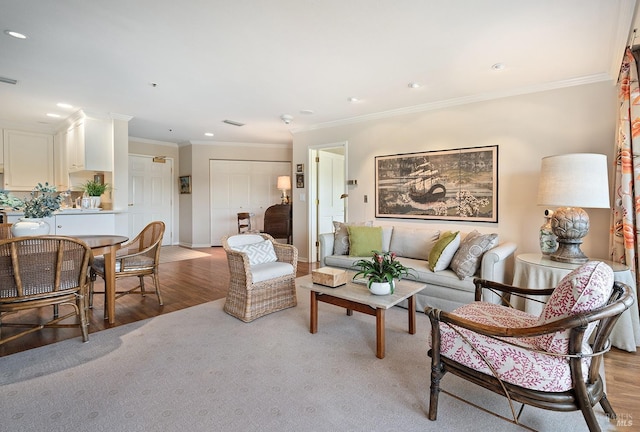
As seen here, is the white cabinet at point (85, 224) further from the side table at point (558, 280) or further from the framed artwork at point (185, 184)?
the side table at point (558, 280)

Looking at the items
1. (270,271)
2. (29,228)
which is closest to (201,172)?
(29,228)

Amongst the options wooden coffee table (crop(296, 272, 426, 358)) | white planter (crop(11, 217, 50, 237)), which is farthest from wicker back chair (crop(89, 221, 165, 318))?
wooden coffee table (crop(296, 272, 426, 358))

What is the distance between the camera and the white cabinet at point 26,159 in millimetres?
5293

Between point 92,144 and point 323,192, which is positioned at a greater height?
point 92,144

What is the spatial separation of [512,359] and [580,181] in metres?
2.01

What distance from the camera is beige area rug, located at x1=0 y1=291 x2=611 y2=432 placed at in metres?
1.65

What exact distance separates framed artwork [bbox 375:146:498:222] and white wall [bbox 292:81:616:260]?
0.08 m

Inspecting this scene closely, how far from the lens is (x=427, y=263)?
3576 mm

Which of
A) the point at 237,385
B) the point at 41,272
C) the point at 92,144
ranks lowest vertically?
the point at 237,385

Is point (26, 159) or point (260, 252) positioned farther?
point (26, 159)

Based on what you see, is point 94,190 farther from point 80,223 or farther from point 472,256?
point 472,256

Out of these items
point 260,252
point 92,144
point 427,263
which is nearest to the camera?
point 260,252

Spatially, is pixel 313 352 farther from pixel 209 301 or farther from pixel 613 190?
pixel 613 190

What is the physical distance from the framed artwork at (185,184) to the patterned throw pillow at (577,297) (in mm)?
7263
